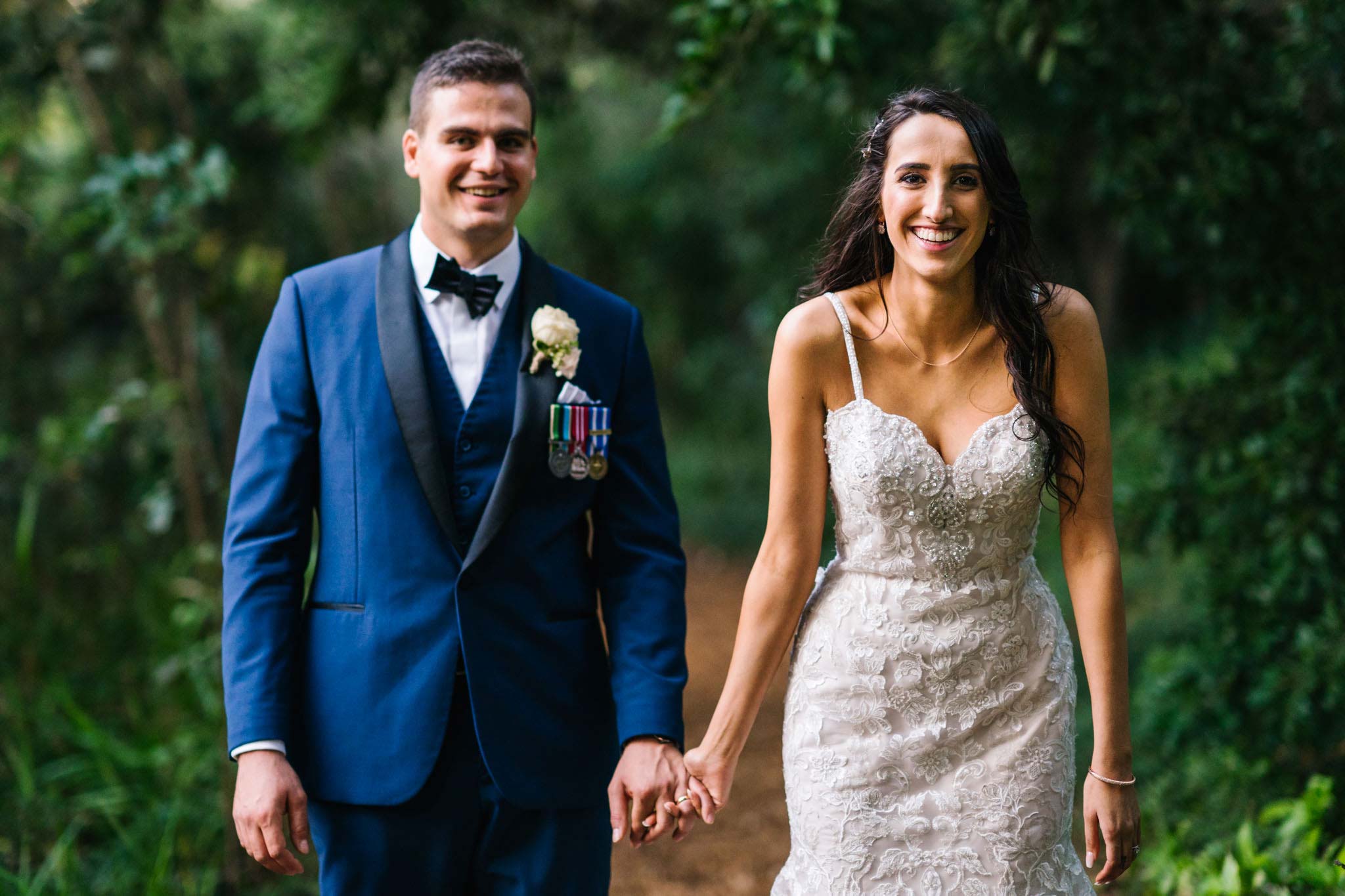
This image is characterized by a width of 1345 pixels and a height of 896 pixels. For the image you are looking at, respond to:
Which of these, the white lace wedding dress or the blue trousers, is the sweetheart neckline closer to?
the white lace wedding dress

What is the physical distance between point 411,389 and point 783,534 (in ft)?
2.46

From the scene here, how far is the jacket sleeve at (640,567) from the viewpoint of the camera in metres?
2.32

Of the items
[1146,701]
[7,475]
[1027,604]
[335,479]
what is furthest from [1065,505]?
[7,475]

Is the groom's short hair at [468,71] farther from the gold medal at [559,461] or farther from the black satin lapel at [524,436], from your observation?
the gold medal at [559,461]

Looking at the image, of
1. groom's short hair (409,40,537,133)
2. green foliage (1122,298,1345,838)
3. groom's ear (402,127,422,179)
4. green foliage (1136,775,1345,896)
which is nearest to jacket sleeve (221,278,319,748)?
groom's ear (402,127,422,179)

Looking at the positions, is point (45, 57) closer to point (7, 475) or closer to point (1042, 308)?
point (7, 475)

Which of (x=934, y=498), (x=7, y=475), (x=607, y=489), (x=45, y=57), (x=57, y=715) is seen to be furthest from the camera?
(x=7, y=475)

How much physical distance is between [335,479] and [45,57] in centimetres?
278

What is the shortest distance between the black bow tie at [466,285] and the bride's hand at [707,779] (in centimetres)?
95

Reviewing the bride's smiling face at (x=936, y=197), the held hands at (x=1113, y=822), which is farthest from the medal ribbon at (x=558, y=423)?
the held hands at (x=1113, y=822)

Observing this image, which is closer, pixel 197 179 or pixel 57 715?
pixel 197 179

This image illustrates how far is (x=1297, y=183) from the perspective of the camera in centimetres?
370

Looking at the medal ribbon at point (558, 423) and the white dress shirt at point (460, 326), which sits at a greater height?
the white dress shirt at point (460, 326)

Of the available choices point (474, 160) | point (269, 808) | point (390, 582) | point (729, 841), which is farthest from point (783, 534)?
point (729, 841)
